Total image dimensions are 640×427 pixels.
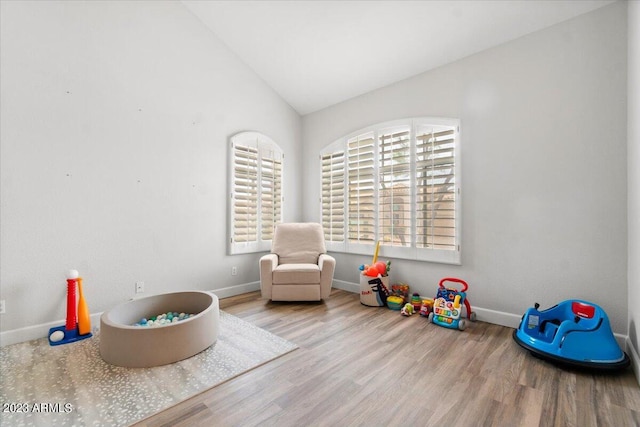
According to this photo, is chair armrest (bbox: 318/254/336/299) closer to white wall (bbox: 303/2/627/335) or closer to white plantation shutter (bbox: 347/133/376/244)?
white plantation shutter (bbox: 347/133/376/244)

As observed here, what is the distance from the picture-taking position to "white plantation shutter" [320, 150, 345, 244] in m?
4.13

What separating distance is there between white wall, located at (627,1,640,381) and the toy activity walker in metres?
1.10

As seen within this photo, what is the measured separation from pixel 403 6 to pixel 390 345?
310 centimetres

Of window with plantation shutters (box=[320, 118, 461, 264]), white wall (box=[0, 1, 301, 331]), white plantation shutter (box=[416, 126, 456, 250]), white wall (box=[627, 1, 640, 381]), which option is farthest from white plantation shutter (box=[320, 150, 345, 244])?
white wall (box=[627, 1, 640, 381])

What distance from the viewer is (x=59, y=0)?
102 inches

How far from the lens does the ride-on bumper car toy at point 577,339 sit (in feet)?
6.18

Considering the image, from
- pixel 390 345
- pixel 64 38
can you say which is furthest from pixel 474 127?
pixel 64 38

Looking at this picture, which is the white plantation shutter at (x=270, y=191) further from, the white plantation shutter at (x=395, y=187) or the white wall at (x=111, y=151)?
the white plantation shutter at (x=395, y=187)

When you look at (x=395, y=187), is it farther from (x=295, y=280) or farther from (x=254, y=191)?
(x=254, y=191)

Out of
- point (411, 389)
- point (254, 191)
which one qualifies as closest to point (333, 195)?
point (254, 191)

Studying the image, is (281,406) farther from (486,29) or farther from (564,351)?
(486,29)

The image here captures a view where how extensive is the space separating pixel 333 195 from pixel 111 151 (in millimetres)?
2730

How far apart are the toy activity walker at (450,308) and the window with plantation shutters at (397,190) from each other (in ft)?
1.08

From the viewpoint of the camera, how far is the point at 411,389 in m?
1.74
